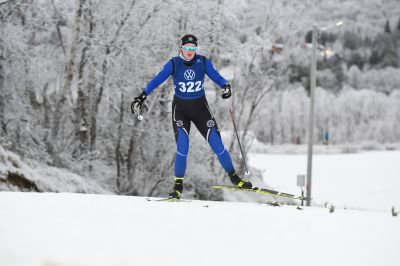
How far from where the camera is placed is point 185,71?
556 cm

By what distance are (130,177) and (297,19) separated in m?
11.3

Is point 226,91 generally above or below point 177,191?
above

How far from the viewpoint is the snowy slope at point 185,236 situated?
2.80 meters

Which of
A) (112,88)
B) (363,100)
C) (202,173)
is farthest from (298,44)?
(363,100)

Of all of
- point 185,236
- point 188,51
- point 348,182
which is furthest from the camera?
point 348,182

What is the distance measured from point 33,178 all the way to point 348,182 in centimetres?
2803

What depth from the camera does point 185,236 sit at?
3281 millimetres

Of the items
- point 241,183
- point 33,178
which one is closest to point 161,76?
point 241,183

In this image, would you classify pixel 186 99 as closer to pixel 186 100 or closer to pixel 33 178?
pixel 186 100

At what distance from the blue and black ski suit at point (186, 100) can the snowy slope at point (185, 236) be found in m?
1.44

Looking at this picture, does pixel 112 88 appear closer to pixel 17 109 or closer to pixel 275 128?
pixel 17 109

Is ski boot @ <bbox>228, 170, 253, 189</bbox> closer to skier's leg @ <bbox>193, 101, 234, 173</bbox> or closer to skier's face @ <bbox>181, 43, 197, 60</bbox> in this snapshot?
skier's leg @ <bbox>193, 101, 234, 173</bbox>

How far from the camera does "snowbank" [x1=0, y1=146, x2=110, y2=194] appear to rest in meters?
7.65

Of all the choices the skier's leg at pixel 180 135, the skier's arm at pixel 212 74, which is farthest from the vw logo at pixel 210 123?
the skier's arm at pixel 212 74
